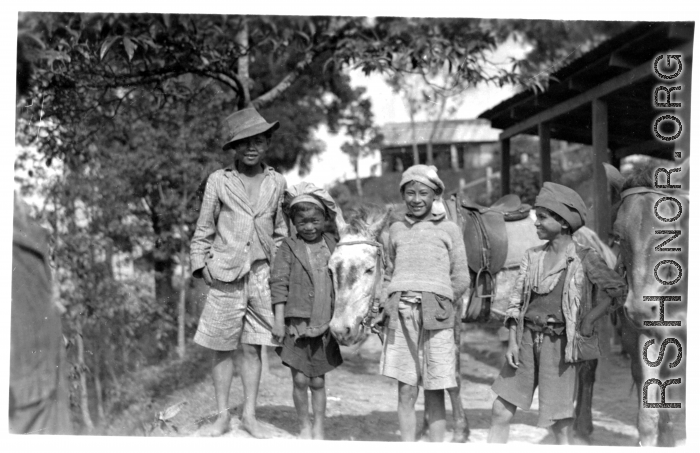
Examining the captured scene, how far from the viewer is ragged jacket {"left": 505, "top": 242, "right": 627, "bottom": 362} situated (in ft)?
12.9

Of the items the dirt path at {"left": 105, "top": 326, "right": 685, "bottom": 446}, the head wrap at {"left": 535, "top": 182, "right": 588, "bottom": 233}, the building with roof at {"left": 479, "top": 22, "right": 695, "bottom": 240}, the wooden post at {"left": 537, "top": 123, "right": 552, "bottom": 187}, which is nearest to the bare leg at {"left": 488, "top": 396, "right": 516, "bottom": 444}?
the dirt path at {"left": 105, "top": 326, "right": 685, "bottom": 446}

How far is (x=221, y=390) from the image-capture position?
435cm

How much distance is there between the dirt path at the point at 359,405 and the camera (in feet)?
15.8

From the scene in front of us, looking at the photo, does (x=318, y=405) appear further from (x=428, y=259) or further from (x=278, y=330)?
(x=428, y=259)

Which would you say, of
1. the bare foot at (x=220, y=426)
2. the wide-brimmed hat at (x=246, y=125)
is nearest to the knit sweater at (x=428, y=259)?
the wide-brimmed hat at (x=246, y=125)

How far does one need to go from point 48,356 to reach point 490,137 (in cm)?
1374

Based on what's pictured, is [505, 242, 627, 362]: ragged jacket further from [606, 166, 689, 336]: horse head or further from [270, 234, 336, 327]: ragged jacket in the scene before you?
[270, 234, 336, 327]: ragged jacket

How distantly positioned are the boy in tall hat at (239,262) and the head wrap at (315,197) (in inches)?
6.3

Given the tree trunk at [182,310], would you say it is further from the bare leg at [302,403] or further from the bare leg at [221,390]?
the bare leg at [302,403]

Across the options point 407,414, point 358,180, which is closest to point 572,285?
point 407,414

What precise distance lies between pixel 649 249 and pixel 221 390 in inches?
115

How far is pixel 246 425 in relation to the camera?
4.34m

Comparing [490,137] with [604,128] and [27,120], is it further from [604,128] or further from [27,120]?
[27,120]

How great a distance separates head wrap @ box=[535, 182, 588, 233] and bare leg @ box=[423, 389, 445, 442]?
1329mm
